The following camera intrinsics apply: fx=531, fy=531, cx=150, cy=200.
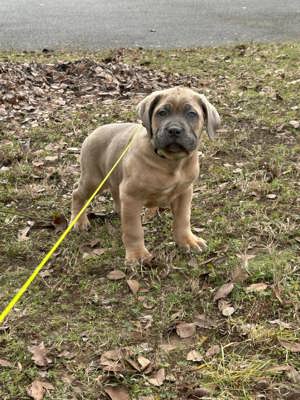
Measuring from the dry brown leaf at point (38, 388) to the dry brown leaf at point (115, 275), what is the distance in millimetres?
1115

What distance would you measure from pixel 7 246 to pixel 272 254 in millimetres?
2184

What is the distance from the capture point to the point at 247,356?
3.19m

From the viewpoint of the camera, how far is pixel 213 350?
326 cm

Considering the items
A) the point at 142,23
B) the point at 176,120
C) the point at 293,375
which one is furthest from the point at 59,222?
the point at 142,23

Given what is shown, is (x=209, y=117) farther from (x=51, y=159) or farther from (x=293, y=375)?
(x=51, y=159)

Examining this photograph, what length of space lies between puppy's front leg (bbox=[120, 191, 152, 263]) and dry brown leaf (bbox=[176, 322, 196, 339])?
A: 2.61ft

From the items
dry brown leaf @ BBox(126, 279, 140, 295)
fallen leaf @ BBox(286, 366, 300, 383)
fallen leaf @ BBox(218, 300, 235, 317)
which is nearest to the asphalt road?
dry brown leaf @ BBox(126, 279, 140, 295)

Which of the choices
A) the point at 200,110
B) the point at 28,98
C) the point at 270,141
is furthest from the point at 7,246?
the point at 28,98

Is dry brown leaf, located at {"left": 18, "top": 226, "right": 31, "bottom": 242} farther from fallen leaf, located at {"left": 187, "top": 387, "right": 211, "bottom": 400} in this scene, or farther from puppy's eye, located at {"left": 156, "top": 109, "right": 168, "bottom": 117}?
fallen leaf, located at {"left": 187, "top": 387, "right": 211, "bottom": 400}

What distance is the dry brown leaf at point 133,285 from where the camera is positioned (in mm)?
3861

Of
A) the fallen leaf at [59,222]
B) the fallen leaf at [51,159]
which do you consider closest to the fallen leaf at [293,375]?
the fallen leaf at [59,222]

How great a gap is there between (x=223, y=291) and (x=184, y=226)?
75 centimetres

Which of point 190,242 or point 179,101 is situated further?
point 190,242

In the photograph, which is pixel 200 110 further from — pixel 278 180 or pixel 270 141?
pixel 270 141
